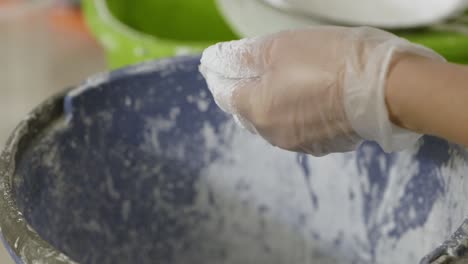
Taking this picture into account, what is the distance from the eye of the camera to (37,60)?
1717 mm

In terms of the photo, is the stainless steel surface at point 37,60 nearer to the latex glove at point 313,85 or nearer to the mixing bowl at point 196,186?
the mixing bowl at point 196,186

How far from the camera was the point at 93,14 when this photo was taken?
1190 millimetres

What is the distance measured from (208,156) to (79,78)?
83 cm

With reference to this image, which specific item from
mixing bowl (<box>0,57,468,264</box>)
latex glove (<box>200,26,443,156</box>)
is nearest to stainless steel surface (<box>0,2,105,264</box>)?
mixing bowl (<box>0,57,468,264</box>)

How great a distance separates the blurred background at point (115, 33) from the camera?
3.54 feet

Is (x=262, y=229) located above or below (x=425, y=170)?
below

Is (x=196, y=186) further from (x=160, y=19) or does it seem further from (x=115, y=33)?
(x=160, y=19)

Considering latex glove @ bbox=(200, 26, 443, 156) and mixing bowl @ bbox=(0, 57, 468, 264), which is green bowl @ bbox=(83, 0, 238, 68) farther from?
latex glove @ bbox=(200, 26, 443, 156)

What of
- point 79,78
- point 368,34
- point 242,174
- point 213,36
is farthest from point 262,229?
point 79,78

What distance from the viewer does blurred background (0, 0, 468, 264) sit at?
1.08 metres

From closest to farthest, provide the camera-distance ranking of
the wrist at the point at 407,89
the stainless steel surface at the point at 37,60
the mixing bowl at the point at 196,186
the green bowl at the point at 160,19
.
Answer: the wrist at the point at 407,89
the mixing bowl at the point at 196,186
the green bowl at the point at 160,19
the stainless steel surface at the point at 37,60

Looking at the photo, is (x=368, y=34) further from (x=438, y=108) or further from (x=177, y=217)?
(x=177, y=217)

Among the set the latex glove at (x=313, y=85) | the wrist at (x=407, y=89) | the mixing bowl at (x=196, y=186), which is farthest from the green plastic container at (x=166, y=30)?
the wrist at (x=407, y=89)

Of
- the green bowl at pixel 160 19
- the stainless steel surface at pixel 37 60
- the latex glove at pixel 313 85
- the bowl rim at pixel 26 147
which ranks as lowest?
the stainless steel surface at pixel 37 60
